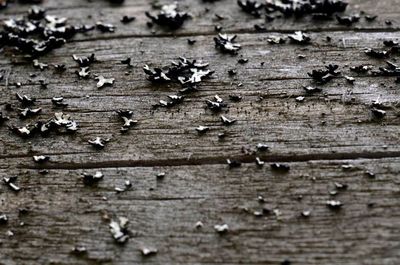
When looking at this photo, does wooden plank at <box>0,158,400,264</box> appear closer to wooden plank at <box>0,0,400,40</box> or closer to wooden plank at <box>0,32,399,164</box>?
wooden plank at <box>0,32,399,164</box>

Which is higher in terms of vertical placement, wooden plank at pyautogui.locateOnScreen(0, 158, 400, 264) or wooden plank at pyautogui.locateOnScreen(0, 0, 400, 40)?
wooden plank at pyautogui.locateOnScreen(0, 0, 400, 40)

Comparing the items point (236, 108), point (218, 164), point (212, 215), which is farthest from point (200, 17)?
point (212, 215)

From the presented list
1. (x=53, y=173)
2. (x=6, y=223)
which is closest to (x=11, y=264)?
(x=6, y=223)

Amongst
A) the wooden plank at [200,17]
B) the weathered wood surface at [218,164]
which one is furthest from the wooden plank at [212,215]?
the wooden plank at [200,17]

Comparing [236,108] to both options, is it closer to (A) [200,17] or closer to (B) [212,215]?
(B) [212,215]

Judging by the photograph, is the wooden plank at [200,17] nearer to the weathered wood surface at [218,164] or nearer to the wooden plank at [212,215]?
the weathered wood surface at [218,164]

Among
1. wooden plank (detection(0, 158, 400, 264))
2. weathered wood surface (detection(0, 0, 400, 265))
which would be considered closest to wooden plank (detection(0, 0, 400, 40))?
weathered wood surface (detection(0, 0, 400, 265))

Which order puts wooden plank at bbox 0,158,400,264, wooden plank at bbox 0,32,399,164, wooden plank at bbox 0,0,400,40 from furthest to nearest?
1. wooden plank at bbox 0,0,400,40
2. wooden plank at bbox 0,32,399,164
3. wooden plank at bbox 0,158,400,264

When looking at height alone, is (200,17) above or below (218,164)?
above
